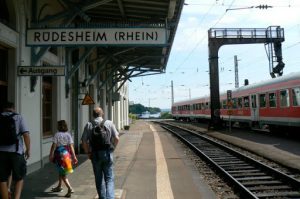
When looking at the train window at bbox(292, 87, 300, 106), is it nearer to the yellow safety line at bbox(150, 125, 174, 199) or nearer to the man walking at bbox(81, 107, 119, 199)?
the yellow safety line at bbox(150, 125, 174, 199)

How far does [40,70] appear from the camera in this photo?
9.32m

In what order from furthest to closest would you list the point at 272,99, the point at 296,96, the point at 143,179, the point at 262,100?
the point at 262,100
the point at 272,99
the point at 296,96
the point at 143,179

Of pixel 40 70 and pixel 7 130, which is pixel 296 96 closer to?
pixel 40 70

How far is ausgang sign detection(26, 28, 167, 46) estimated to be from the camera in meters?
9.09

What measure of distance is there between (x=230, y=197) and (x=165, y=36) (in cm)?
345

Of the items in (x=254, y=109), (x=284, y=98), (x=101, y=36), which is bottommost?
(x=254, y=109)

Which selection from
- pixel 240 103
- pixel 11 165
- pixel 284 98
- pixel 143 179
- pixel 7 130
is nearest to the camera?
pixel 7 130

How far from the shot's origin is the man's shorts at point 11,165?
6.27 m

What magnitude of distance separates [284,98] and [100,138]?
1543 cm

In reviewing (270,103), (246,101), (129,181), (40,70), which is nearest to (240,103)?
(246,101)

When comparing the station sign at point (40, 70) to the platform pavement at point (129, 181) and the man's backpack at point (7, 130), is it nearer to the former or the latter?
the platform pavement at point (129, 181)

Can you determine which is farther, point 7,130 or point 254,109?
point 254,109

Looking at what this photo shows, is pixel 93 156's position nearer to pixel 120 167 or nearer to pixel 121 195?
pixel 121 195

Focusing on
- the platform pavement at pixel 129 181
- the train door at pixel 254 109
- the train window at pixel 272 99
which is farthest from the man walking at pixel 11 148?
the train door at pixel 254 109
